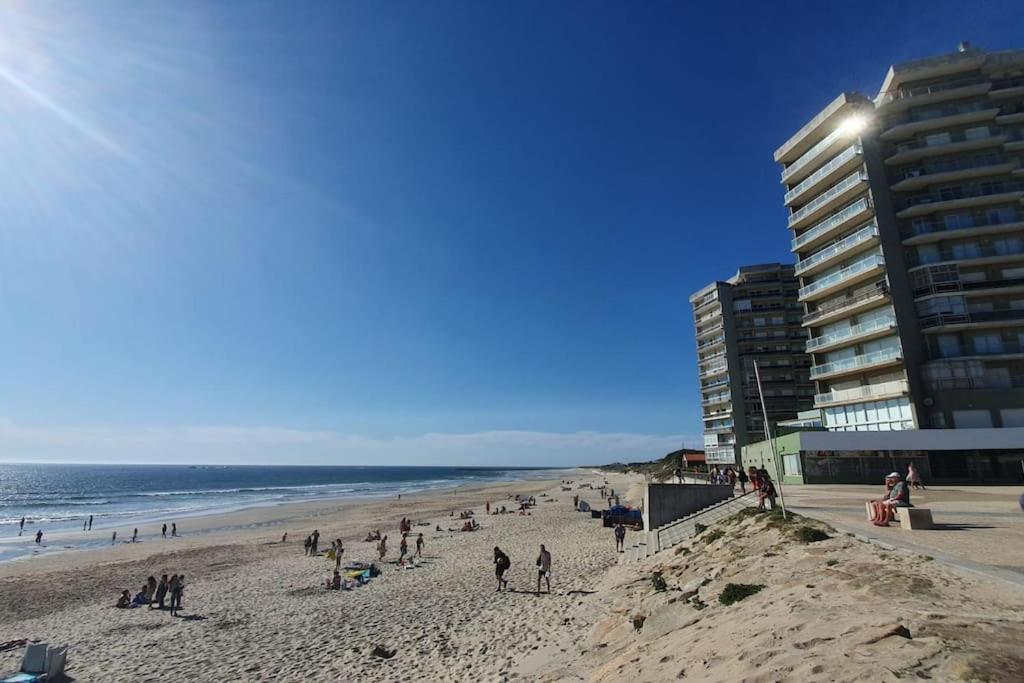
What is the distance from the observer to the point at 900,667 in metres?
4.76

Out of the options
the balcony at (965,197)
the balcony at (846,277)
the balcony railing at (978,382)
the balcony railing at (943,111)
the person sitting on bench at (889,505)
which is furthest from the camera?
the balcony railing at (943,111)

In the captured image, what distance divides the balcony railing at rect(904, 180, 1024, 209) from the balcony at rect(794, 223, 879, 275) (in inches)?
163

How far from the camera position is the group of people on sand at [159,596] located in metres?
18.4

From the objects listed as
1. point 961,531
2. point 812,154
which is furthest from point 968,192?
point 961,531

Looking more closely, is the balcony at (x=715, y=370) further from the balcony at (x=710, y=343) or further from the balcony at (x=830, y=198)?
the balcony at (x=830, y=198)

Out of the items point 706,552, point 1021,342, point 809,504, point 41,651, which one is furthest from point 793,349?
point 41,651

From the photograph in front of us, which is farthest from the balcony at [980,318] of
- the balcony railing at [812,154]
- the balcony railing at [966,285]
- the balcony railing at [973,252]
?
the balcony railing at [812,154]

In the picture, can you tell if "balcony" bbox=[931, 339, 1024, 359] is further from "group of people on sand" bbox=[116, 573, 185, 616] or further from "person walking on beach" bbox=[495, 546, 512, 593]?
"group of people on sand" bbox=[116, 573, 185, 616]

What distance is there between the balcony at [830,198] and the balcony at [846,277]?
562 cm

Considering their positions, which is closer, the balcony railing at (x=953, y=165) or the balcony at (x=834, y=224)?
the balcony railing at (x=953, y=165)

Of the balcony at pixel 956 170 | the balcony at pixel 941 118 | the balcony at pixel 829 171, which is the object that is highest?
the balcony at pixel 941 118

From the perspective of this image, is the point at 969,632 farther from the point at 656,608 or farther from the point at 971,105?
the point at 971,105

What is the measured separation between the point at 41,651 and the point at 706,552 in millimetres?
17523

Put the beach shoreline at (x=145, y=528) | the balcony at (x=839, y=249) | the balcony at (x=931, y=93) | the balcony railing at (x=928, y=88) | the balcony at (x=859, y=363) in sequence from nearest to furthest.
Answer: the beach shoreline at (x=145, y=528) < the balcony at (x=859, y=363) < the balcony at (x=839, y=249) < the balcony at (x=931, y=93) < the balcony railing at (x=928, y=88)
